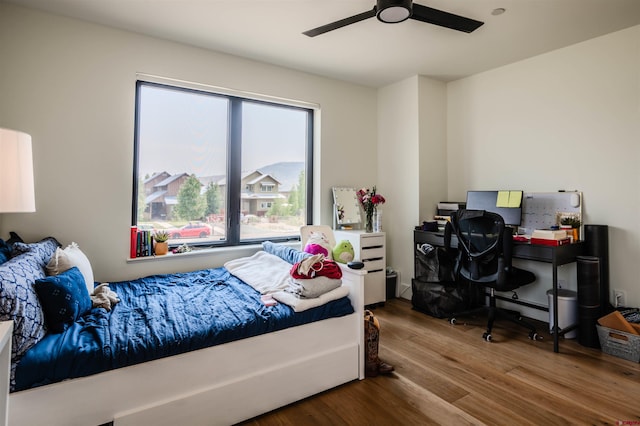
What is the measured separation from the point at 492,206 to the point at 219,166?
2860 millimetres

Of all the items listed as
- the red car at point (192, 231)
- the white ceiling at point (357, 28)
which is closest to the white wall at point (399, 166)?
the white ceiling at point (357, 28)

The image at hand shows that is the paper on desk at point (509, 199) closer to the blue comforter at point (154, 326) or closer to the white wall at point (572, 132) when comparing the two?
the white wall at point (572, 132)

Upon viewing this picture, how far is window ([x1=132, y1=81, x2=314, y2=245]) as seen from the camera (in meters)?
3.10

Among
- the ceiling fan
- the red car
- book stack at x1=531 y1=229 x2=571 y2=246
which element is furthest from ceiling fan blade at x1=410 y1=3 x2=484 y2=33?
the red car

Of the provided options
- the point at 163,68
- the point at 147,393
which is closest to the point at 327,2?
the point at 163,68

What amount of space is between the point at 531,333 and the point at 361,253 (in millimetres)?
1676

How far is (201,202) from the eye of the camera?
3357mm

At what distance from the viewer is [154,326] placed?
1800 mm

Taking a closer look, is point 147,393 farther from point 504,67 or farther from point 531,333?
point 504,67

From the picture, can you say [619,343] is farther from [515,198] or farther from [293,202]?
[293,202]

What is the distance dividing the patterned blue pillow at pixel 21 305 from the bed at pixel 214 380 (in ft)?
0.12

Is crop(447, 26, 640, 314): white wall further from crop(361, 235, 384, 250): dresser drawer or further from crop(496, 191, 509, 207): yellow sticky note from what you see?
crop(361, 235, 384, 250): dresser drawer

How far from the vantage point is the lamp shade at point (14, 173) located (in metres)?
1.25

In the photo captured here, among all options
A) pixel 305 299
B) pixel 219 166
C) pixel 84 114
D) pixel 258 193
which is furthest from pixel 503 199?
pixel 84 114
